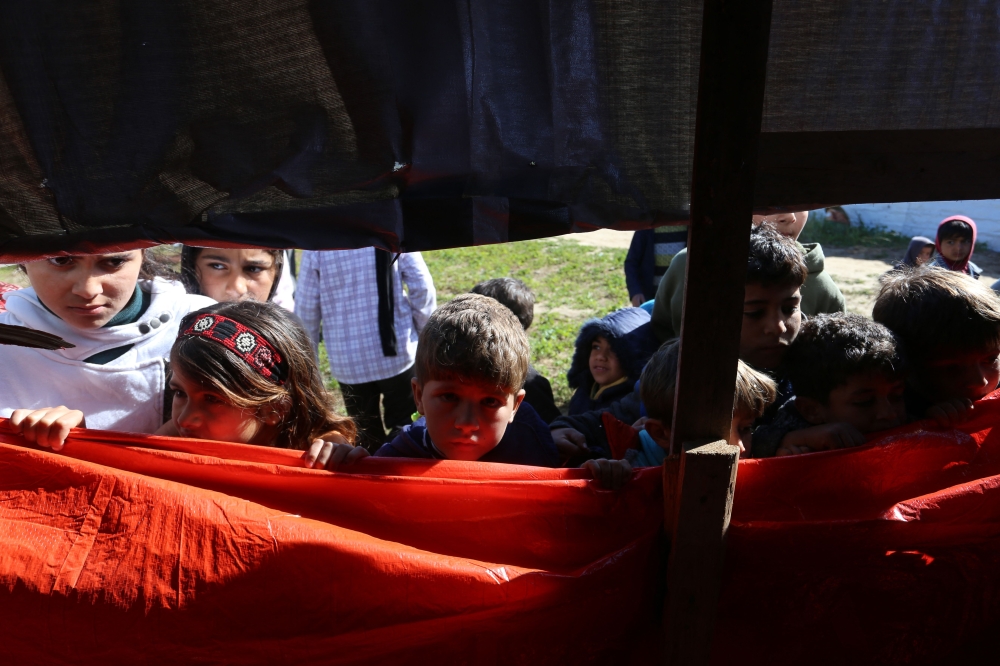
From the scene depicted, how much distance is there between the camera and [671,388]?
213 centimetres

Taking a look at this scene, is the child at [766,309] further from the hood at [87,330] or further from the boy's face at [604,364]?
the hood at [87,330]

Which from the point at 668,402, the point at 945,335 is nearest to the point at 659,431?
the point at 668,402

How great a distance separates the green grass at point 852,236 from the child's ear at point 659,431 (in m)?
12.0

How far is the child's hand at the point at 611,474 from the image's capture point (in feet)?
5.81

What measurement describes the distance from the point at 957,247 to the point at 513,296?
15.1 feet

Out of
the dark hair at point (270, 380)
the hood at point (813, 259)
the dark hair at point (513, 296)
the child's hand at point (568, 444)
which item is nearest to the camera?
the dark hair at point (270, 380)

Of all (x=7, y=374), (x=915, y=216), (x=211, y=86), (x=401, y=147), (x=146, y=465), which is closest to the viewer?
(x=211, y=86)

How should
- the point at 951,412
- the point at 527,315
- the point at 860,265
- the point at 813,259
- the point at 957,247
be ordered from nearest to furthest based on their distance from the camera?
1. the point at 951,412
2. the point at 813,259
3. the point at 527,315
4. the point at 957,247
5. the point at 860,265

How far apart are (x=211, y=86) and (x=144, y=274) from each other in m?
1.46

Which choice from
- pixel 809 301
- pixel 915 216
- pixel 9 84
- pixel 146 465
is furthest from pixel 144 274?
pixel 915 216

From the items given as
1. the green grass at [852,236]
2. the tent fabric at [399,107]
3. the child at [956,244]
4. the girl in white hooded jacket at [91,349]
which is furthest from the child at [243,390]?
the green grass at [852,236]

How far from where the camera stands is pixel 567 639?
172cm

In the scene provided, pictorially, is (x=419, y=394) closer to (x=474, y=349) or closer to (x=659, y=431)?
(x=474, y=349)

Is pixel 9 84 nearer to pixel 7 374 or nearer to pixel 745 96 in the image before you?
pixel 7 374
